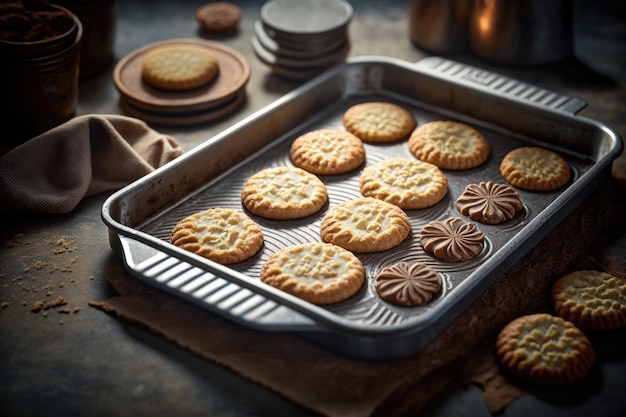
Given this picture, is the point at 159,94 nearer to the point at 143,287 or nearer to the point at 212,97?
the point at 212,97

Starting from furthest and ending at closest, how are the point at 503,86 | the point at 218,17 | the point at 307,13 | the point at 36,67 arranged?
the point at 218,17, the point at 307,13, the point at 503,86, the point at 36,67

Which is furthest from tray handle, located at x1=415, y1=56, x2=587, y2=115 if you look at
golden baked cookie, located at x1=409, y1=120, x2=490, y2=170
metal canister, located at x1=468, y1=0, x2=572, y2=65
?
metal canister, located at x1=468, y1=0, x2=572, y2=65

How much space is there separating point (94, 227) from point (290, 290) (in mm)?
940

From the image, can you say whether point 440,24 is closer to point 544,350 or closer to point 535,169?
point 535,169

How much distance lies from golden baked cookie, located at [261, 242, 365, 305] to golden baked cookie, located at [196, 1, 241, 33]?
6.87ft

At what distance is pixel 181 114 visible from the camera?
3.81 meters

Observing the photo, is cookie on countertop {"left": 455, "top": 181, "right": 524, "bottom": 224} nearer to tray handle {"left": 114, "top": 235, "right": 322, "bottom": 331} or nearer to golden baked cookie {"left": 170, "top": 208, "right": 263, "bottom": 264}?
golden baked cookie {"left": 170, "top": 208, "right": 263, "bottom": 264}

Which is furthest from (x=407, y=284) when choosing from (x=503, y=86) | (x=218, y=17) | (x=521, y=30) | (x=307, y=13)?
(x=218, y=17)

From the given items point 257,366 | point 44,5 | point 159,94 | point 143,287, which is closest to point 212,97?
point 159,94

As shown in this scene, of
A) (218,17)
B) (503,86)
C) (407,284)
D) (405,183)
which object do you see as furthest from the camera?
(218,17)

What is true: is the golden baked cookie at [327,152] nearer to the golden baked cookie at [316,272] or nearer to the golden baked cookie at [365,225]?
the golden baked cookie at [365,225]

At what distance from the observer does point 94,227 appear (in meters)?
3.10

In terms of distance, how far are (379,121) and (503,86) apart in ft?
2.01

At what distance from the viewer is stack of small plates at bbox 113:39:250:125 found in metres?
3.70
